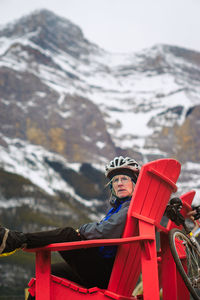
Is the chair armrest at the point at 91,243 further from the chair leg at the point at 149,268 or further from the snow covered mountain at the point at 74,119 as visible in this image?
the snow covered mountain at the point at 74,119

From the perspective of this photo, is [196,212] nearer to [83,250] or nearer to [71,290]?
[83,250]

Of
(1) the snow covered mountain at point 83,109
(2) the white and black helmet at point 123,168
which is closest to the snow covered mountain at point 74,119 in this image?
(1) the snow covered mountain at point 83,109

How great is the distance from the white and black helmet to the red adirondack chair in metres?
0.99

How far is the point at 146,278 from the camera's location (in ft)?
10.5

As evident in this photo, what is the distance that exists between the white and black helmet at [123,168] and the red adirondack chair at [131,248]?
990 mm

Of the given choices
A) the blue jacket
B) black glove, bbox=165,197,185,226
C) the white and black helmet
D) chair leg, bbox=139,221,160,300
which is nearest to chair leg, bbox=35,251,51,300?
the blue jacket

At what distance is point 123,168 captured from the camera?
466cm

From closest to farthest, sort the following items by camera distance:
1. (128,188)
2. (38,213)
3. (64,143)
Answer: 1. (128,188)
2. (38,213)
3. (64,143)

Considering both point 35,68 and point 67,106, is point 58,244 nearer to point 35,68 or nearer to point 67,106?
point 67,106

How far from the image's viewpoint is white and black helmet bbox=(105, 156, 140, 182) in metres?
4.65

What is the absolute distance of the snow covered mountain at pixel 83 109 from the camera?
11169 centimetres

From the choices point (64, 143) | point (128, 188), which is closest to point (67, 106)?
point (64, 143)

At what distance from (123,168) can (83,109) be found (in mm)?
131891

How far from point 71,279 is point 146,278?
940 millimetres
